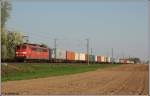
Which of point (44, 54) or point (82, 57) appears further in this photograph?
point (82, 57)

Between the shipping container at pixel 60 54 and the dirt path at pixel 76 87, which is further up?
the shipping container at pixel 60 54

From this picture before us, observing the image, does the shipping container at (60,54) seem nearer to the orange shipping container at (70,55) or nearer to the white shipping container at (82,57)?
the orange shipping container at (70,55)

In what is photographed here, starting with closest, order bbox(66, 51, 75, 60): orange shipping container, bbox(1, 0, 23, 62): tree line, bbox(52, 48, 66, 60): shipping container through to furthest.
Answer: bbox(1, 0, 23, 62): tree line, bbox(52, 48, 66, 60): shipping container, bbox(66, 51, 75, 60): orange shipping container

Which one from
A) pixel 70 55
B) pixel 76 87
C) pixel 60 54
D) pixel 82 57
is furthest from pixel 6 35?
pixel 82 57

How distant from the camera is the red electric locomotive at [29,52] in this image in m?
63.2

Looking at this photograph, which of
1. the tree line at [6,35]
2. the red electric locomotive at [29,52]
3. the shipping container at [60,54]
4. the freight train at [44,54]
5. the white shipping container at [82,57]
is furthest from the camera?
the white shipping container at [82,57]

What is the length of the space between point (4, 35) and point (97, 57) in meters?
83.3

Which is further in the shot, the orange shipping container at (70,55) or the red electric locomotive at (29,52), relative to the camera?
the orange shipping container at (70,55)

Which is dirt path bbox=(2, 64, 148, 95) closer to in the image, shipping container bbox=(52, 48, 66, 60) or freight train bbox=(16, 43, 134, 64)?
freight train bbox=(16, 43, 134, 64)

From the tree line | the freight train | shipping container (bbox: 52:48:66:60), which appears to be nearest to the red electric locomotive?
the freight train

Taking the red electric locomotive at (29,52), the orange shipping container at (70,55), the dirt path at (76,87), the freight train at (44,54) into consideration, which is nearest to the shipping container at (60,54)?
the freight train at (44,54)

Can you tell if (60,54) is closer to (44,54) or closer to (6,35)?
(44,54)

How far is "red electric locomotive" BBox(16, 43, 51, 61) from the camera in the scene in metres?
63.2

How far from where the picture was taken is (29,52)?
64.9 m
